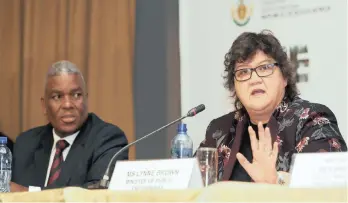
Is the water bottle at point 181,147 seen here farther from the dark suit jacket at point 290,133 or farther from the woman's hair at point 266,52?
the woman's hair at point 266,52

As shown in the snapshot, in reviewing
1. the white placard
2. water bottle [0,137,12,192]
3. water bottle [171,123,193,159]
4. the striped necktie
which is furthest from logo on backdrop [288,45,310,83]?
the white placard

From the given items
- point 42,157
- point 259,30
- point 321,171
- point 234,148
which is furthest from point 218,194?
point 259,30

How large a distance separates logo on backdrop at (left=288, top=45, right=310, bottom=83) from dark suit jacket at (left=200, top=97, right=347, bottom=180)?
658 millimetres

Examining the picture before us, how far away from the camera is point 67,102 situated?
11.5 feet

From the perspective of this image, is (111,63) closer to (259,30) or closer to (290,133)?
(259,30)

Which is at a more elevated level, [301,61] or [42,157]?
[301,61]

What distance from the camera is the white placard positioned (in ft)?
4.90

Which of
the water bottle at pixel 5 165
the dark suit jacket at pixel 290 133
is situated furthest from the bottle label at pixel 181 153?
the water bottle at pixel 5 165

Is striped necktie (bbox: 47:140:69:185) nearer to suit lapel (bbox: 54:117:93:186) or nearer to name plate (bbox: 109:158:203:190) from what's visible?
suit lapel (bbox: 54:117:93:186)

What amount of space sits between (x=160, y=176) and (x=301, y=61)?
74.3 inches

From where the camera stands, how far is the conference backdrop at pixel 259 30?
3.37 meters

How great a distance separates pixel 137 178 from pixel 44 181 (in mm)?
1670

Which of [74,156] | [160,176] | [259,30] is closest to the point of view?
[160,176]

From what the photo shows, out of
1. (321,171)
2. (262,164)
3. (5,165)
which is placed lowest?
(5,165)
